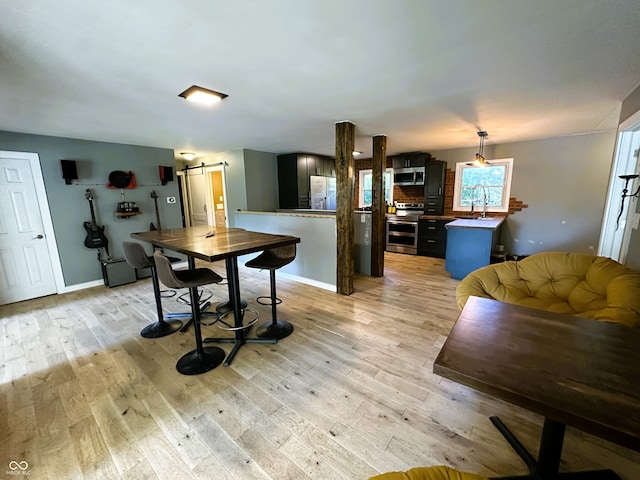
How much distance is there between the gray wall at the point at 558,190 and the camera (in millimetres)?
4316

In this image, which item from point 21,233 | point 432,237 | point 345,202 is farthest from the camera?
point 432,237

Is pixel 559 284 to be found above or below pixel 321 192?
below

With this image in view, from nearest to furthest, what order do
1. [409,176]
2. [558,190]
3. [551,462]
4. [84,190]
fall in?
[551,462], [84,190], [558,190], [409,176]

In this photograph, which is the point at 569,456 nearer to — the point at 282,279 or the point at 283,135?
the point at 282,279

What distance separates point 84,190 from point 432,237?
6.27 m

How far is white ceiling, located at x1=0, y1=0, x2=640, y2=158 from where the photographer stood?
131 cm

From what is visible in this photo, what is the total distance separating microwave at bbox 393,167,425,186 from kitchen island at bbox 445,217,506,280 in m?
1.85

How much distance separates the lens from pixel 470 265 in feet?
13.3

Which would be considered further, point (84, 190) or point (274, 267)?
point (84, 190)

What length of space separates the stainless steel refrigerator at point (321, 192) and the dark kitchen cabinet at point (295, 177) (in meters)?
0.15

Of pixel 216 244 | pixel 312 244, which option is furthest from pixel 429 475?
pixel 312 244

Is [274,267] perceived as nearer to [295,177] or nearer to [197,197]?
[295,177]

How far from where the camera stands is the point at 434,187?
5680 millimetres

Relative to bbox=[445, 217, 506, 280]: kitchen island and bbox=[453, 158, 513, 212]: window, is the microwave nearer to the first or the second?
bbox=[453, 158, 513, 212]: window
